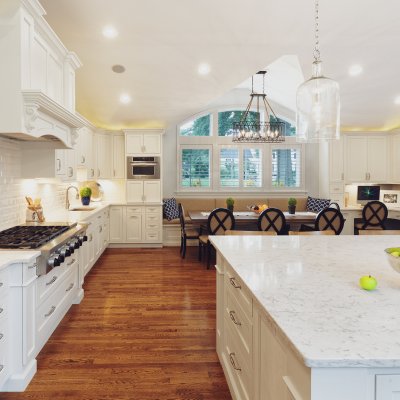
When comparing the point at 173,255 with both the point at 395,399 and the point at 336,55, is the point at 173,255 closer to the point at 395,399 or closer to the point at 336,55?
the point at 336,55

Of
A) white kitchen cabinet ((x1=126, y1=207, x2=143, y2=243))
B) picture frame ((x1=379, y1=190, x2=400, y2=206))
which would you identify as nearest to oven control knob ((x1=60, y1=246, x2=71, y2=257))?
white kitchen cabinet ((x1=126, y1=207, x2=143, y2=243))

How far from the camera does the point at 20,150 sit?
373 cm

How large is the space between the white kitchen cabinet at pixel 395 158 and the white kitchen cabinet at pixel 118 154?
5525 millimetres

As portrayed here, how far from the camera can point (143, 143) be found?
7.18 meters

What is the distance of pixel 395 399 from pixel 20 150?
12.4 ft

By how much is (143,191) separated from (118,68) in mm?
2646

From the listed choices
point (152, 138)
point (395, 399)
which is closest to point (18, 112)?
point (395, 399)

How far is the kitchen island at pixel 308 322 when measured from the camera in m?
0.94

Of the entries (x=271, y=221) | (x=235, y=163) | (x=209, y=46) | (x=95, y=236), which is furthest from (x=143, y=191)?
(x=209, y=46)

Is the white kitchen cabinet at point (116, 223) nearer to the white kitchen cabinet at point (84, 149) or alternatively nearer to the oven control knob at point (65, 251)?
the white kitchen cabinet at point (84, 149)

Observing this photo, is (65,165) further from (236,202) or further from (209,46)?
(236,202)

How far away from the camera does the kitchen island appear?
94 cm

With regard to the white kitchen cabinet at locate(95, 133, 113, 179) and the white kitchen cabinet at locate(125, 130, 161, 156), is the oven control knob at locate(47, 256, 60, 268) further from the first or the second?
the white kitchen cabinet at locate(125, 130, 161, 156)

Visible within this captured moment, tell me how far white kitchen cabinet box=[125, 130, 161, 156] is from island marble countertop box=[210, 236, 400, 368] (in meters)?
4.87
